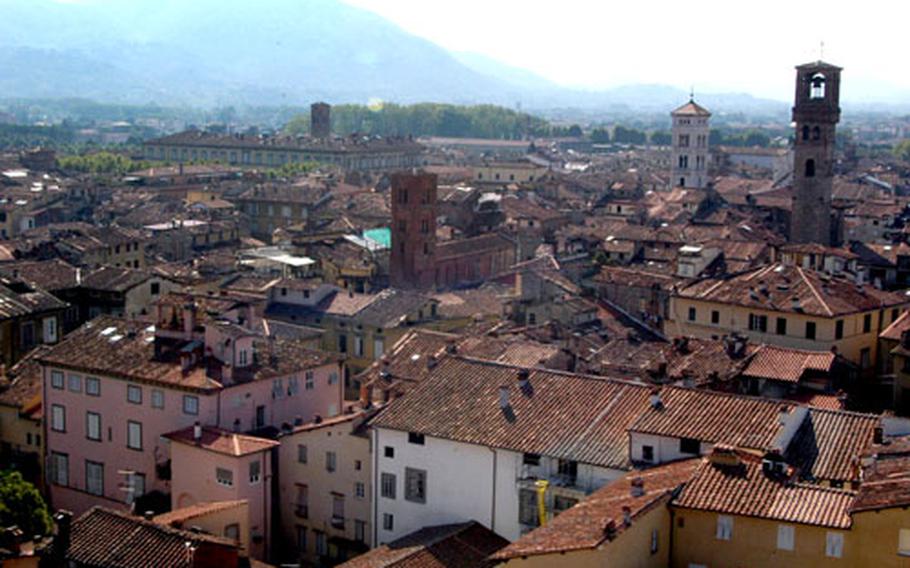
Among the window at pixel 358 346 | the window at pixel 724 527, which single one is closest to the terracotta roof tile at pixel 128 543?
the window at pixel 724 527

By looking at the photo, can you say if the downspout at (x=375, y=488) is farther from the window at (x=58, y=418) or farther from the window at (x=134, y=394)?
the window at (x=58, y=418)

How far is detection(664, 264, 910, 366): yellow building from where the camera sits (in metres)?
43.8

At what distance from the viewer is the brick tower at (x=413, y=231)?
6881cm

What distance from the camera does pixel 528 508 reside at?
28703mm

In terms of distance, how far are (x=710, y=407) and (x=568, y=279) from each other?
35647mm

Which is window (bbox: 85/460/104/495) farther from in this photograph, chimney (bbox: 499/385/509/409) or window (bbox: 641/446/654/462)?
window (bbox: 641/446/654/462)

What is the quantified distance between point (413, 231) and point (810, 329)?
29129 millimetres

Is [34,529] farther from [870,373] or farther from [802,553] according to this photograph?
[870,373]

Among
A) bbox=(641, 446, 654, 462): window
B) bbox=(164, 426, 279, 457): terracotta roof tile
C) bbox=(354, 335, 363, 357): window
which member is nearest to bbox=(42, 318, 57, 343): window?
bbox=(354, 335, 363, 357): window

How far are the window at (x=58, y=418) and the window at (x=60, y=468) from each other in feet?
2.46

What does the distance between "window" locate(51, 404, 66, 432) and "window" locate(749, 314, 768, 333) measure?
22.8 m

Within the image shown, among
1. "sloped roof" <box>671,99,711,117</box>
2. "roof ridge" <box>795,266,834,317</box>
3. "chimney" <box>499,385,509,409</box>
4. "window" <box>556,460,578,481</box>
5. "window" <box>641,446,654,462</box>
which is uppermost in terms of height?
"sloped roof" <box>671,99,711,117</box>

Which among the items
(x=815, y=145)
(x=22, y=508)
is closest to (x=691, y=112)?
(x=815, y=145)

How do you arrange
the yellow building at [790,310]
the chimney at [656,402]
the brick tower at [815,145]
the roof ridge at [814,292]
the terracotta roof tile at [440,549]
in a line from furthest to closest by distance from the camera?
the brick tower at [815,145], the yellow building at [790,310], the roof ridge at [814,292], the chimney at [656,402], the terracotta roof tile at [440,549]
